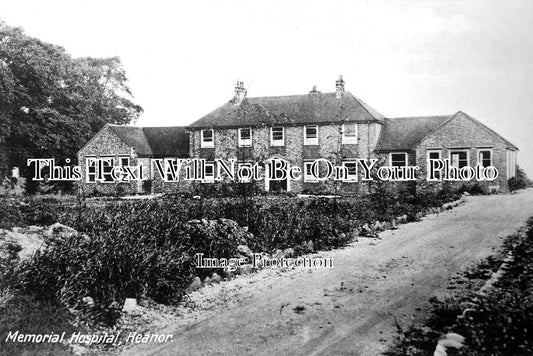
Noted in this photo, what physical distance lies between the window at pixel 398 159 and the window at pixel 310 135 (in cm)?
514

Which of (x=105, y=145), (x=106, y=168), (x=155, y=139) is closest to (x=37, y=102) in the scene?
(x=105, y=145)

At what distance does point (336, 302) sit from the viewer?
6.86 meters

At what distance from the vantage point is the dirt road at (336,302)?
534 cm

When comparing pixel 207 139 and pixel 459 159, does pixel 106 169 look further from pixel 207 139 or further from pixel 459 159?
pixel 459 159

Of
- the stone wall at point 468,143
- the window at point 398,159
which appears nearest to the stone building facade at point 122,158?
the window at point 398,159

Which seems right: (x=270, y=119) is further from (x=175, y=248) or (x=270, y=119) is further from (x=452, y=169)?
(x=175, y=248)

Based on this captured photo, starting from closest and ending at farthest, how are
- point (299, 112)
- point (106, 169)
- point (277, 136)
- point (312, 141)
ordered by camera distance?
point (312, 141)
point (299, 112)
point (277, 136)
point (106, 169)

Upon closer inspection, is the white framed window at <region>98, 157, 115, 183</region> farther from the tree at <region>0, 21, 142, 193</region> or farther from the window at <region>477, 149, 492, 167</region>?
the window at <region>477, 149, 492, 167</region>

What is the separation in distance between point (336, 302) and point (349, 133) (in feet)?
80.7

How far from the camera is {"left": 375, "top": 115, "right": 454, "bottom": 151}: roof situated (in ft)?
99.8

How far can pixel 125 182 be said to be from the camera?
3316cm

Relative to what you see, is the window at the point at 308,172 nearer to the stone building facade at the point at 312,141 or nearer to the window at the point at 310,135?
the stone building facade at the point at 312,141

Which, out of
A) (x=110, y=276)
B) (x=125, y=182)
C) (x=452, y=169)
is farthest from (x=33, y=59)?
(x=452, y=169)

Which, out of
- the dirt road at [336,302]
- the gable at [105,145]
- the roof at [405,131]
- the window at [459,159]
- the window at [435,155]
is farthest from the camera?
the gable at [105,145]
